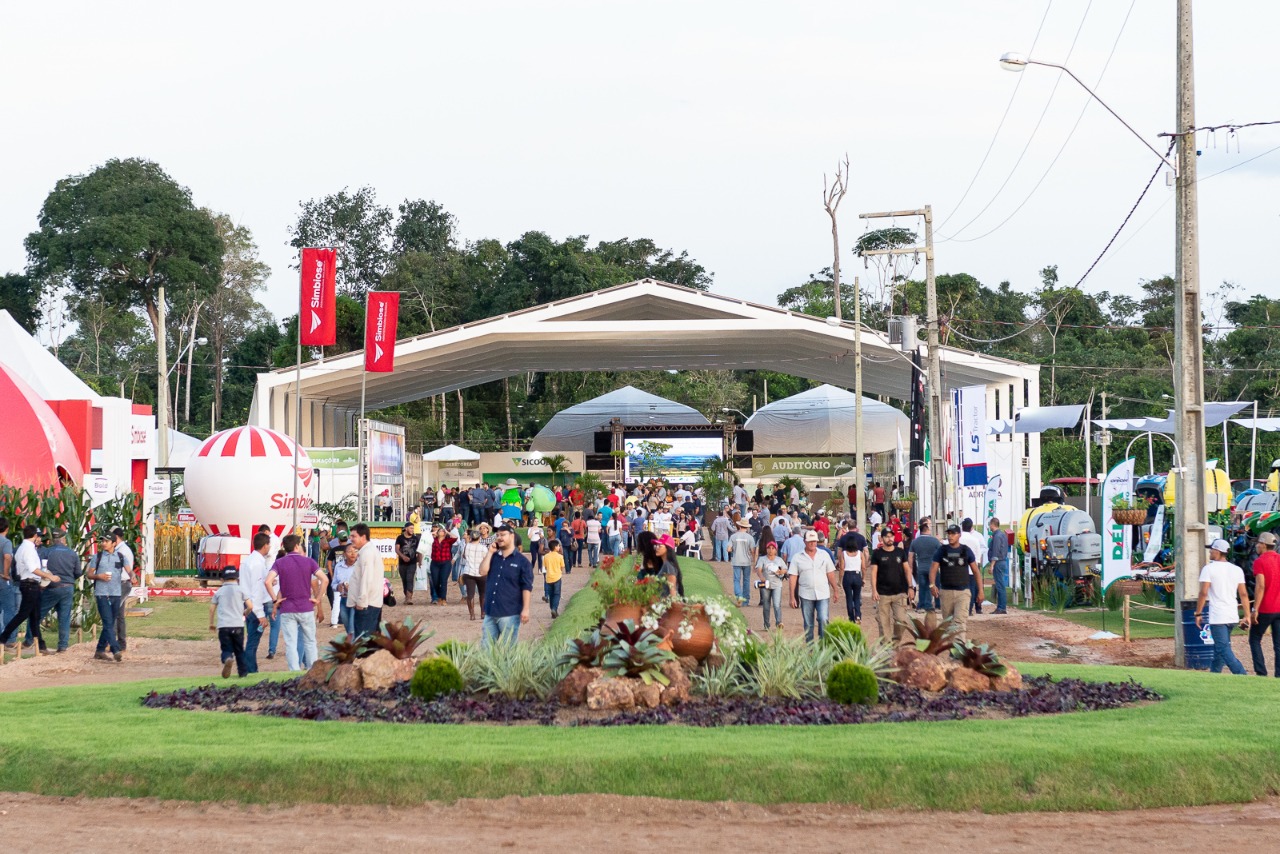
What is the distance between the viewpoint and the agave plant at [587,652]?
11.4m

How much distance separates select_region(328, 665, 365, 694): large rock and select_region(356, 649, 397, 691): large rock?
5 cm

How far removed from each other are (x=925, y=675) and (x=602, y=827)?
432 cm

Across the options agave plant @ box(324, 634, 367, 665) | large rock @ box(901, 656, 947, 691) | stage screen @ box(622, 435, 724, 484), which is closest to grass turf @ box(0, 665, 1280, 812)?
large rock @ box(901, 656, 947, 691)

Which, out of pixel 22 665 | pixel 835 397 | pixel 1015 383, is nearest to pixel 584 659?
pixel 22 665

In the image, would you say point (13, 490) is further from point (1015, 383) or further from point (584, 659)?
point (1015, 383)

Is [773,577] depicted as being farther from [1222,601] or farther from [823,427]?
[823,427]

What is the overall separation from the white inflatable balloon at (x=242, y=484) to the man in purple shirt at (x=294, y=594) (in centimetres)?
1530

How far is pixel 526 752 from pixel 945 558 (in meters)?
9.21

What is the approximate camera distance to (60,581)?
57.7 ft

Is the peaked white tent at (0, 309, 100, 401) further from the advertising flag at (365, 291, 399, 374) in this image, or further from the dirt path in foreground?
the dirt path in foreground

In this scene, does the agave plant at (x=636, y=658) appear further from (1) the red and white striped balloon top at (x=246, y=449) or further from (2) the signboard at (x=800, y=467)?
(2) the signboard at (x=800, y=467)

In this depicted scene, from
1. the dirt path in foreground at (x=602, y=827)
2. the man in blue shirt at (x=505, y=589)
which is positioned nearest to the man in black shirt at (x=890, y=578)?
the man in blue shirt at (x=505, y=589)

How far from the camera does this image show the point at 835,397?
197 ft

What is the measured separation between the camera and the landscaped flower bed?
10594 millimetres
